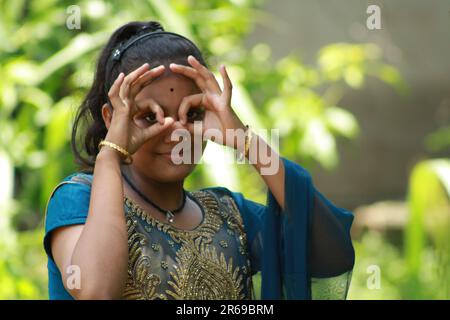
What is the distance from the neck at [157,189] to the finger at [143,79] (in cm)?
22

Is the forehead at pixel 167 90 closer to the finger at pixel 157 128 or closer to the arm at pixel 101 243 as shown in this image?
the finger at pixel 157 128

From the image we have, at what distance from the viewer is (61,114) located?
3680 mm

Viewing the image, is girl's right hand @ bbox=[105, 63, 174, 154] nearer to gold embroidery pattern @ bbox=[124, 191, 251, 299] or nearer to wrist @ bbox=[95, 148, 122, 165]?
wrist @ bbox=[95, 148, 122, 165]

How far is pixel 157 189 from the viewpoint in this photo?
1.95 metres

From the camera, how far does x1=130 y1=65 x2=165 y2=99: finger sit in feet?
5.92

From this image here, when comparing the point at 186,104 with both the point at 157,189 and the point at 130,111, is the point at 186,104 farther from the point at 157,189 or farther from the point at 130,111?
the point at 157,189

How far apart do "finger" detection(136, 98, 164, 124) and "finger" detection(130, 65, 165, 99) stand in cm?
3

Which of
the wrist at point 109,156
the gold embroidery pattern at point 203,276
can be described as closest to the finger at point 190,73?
the wrist at point 109,156

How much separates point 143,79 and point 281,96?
2.43 metres

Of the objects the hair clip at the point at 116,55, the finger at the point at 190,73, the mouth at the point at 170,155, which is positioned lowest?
the mouth at the point at 170,155

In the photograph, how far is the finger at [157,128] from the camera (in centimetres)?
181

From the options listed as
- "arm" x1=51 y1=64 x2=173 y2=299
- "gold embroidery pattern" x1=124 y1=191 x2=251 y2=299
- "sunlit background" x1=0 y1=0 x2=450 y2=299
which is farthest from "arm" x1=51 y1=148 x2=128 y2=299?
"sunlit background" x1=0 y1=0 x2=450 y2=299

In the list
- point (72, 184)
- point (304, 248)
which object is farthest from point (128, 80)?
point (304, 248)
